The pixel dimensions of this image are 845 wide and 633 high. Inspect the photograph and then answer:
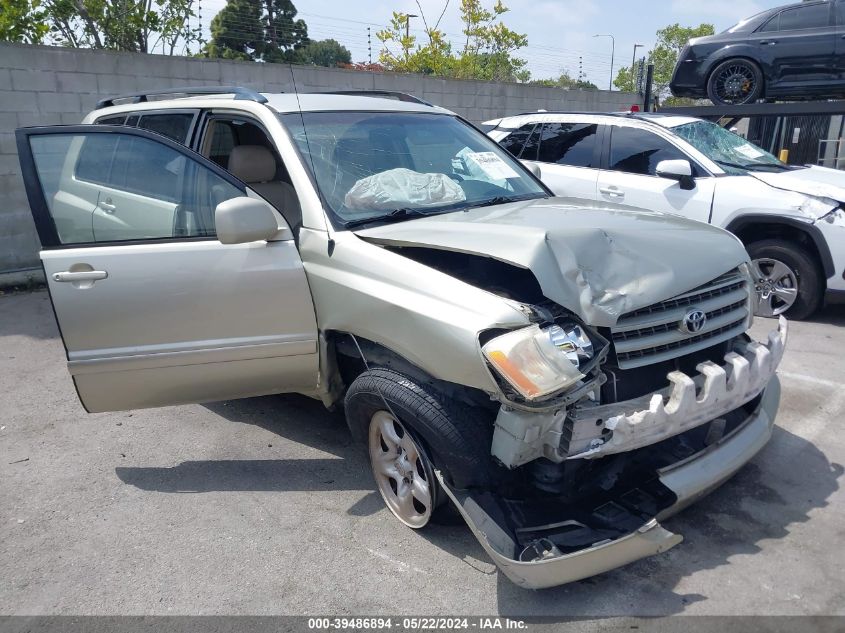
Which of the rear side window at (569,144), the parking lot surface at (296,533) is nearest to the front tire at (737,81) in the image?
the rear side window at (569,144)

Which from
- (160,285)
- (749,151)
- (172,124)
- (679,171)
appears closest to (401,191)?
(160,285)

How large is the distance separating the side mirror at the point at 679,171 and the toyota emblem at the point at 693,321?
3702mm

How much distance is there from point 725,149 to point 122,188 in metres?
5.75

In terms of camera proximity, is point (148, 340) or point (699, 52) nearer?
point (148, 340)

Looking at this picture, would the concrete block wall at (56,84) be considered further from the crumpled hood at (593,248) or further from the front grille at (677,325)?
the front grille at (677,325)

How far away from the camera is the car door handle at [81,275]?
3367mm

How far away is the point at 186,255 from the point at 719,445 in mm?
2698

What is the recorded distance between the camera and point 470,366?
8.33 ft

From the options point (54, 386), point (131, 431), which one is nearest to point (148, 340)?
point (131, 431)

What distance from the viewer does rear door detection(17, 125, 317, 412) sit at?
3.37 metres

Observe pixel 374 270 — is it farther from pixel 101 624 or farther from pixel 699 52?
pixel 699 52

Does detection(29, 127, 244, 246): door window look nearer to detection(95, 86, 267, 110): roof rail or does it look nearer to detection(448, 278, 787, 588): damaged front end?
detection(95, 86, 267, 110): roof rail

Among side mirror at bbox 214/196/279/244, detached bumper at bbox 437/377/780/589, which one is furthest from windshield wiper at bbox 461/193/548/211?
detached bumper at bbox 437/377/780/589

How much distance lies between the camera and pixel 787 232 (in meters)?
6.13
